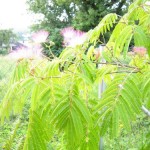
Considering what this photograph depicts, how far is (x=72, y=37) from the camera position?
119cm

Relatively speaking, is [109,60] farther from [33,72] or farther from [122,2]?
[122,2]

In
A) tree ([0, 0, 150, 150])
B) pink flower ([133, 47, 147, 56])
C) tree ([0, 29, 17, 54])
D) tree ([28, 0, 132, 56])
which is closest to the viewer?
tree ([0, 0, 150, 150])

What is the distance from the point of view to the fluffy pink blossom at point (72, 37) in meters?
1.17

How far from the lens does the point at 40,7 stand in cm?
2467

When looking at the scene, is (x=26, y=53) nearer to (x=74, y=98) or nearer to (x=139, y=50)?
(x=74, y=98)

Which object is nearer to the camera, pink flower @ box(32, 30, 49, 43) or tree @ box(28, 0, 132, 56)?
pink flower @ box(32, 30, 49, 43)

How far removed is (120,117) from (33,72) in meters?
0.30

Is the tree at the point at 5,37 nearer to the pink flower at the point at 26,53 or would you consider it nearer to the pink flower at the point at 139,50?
the pink flower at the point at 26,53

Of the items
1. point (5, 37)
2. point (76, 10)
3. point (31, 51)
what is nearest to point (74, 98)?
point (31, 51)

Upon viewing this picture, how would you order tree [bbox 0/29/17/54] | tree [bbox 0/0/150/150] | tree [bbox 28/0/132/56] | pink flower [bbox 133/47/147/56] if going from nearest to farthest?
tree [bbox 0/0/150/150]
pink flower [bbox 133/47/147/56]
tree [bbox 28/0/132/56]
tree [bbox 0/29/17/54]

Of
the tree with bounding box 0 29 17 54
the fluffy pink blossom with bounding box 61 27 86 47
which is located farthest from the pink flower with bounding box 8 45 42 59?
the tree with bounding box 0 29 17 54

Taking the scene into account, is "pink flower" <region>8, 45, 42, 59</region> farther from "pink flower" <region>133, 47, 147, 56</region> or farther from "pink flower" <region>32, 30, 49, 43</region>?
"pink flower" <region>133, 47, 147, 56</region>

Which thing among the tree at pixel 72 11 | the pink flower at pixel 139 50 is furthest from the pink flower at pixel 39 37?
the tree at pixel 72 11

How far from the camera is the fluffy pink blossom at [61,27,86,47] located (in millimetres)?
1166
